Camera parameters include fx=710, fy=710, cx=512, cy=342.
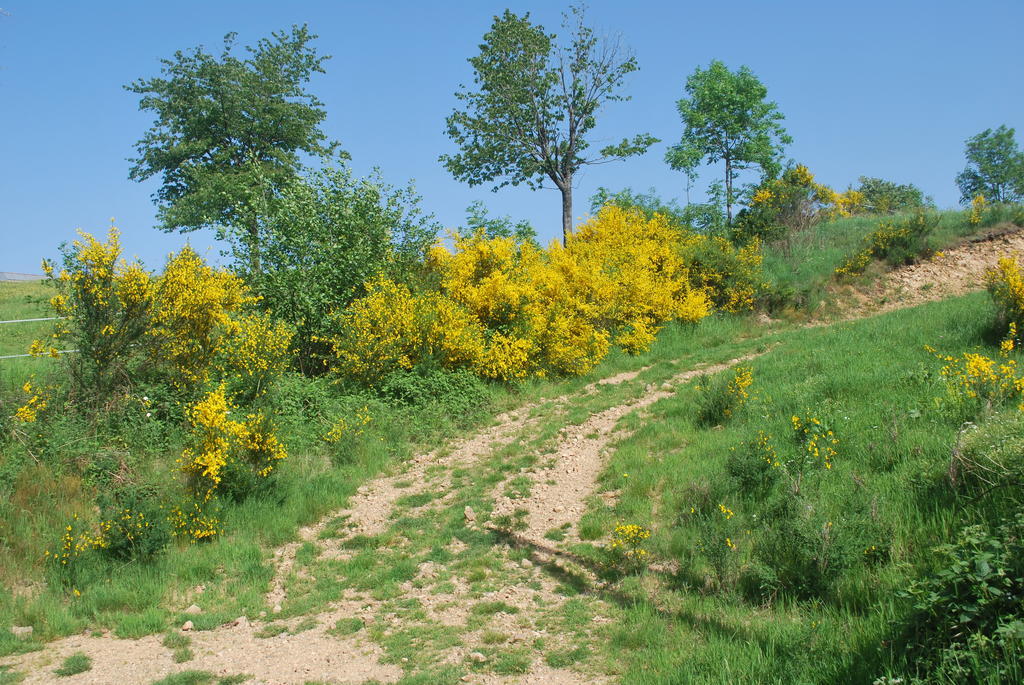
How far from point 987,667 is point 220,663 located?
196 inches

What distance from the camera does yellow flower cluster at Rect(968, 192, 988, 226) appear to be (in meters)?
20.8

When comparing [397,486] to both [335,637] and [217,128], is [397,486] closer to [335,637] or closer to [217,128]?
[335,637]

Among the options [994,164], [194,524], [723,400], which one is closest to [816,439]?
[723,400]

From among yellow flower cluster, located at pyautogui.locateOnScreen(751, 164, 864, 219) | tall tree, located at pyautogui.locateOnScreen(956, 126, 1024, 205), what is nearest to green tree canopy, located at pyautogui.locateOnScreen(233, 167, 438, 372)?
yellow flower cluster, located at pyautogui.locateOnScreen(751, 164, 864, 219)

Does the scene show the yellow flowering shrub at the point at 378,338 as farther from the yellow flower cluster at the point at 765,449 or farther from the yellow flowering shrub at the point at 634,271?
the yellow flower cluster at the point at 765,449

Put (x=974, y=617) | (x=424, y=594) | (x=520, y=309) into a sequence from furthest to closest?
(x=520, y=309), (x=424, y=594), (x=974, y=617)

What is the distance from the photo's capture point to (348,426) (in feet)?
34.9

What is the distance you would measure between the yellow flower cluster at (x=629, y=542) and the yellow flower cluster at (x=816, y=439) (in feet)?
6.46

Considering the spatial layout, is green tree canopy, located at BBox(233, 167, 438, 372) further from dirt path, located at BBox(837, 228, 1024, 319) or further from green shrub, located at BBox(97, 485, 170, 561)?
dirt path, located at BBox(837, 228, 1024, 319)

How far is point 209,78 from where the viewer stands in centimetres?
2541

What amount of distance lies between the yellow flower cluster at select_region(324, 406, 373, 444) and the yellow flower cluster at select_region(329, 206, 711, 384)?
124cm

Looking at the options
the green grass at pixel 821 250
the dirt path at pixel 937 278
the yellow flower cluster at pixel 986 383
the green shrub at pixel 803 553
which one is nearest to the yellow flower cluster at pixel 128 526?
the green shrub at pixel 803 553

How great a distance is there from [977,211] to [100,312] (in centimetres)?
2298

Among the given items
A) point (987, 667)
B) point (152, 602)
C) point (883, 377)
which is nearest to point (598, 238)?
point (883, 377)
